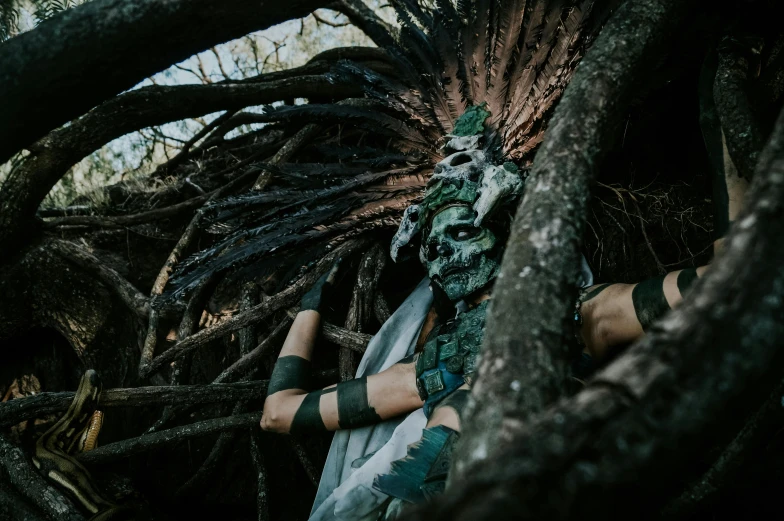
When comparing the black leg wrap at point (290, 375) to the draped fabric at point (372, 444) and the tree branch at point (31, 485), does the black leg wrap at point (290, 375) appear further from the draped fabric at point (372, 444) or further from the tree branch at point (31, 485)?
the tree branch at point (31, 485)

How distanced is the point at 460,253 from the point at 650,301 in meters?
0.81

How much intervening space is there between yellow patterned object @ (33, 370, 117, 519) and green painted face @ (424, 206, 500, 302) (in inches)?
63.7

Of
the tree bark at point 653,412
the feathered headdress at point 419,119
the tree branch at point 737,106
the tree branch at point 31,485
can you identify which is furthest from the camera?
the feathered headdress at point 419,119

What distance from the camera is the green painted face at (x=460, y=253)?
264 centimetres

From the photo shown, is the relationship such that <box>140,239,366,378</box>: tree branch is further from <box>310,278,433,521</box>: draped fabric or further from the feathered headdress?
<box>310,278,433,521</box>: draped fabric

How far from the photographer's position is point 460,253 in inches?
105

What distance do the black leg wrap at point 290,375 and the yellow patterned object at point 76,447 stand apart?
0.79 m

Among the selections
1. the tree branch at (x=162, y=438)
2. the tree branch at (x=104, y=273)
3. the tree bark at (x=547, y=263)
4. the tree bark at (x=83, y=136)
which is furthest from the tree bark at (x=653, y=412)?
the tree branch at (x=104, y=273)

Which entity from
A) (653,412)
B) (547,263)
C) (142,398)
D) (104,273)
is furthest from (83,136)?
(653,412)

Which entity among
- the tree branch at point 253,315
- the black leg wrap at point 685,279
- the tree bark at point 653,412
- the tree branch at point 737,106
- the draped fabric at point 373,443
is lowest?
the draped fabric at point 373,443

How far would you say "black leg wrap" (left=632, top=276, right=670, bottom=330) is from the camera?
2.16 meters

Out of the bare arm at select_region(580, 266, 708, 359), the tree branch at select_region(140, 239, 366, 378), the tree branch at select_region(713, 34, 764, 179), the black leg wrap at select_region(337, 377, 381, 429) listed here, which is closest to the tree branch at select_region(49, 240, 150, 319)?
the tree branch at select_region(140, 239, 366, 378)

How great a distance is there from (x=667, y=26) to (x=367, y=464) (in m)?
1.76

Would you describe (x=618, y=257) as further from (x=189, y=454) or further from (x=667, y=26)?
(x=189, y=454)
